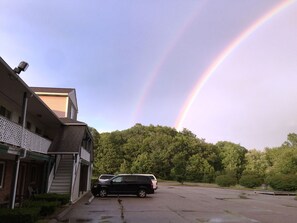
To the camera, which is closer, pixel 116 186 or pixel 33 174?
pixel 33 174

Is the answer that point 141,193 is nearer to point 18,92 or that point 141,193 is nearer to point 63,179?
point 63,179

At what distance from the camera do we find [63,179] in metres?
28.5

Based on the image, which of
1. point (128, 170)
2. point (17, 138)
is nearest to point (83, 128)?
point (17, 138)

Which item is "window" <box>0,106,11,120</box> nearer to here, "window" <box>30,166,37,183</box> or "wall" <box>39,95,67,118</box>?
"window" <box>30,166,37,183</box>

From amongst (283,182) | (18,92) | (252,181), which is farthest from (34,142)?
(252,181)

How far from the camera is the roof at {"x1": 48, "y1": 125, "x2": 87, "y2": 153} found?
87.7 ft

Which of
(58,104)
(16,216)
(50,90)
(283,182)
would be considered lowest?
(16,216)

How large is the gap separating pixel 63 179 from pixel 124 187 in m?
6.43

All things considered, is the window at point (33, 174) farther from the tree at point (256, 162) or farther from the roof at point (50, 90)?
the tree at point (256, 162)

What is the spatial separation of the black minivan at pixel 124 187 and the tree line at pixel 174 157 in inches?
2011

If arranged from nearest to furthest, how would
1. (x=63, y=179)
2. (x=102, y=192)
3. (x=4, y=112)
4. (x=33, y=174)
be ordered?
1. (x=4, y=112)
2. (x=63, y=179)
3. (x=33, y=174)
4. (x=102, y=192)

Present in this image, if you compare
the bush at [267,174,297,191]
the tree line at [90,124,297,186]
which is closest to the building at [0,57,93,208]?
the bush at [267,174,297,191]

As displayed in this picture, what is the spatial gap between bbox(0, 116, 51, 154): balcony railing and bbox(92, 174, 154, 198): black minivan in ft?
36.7

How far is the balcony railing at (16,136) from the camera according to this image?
593 inches
